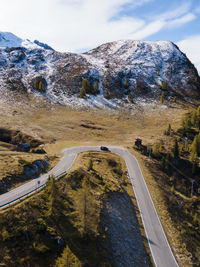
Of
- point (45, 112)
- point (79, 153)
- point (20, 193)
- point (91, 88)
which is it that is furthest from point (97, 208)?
point (91, 88)

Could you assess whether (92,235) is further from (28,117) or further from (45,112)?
(45,112)

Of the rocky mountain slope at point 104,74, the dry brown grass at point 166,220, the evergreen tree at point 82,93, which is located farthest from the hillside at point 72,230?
the evergreen tree at point 82,93

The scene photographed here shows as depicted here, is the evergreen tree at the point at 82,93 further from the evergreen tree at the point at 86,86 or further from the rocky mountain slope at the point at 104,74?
the evergreen tree at the point at 86,86

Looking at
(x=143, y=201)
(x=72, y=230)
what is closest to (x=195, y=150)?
(x=143, y=201)

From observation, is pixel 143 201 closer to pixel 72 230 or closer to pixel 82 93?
pixel 72 230

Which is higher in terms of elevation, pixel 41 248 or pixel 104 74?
pixel 104 74

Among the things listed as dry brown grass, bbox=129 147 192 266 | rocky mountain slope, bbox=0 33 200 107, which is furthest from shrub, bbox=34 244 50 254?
A: rocky mountain slope, bbox=0 33 200 107
